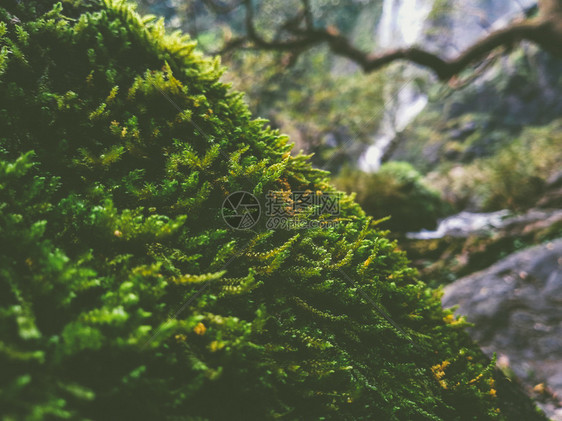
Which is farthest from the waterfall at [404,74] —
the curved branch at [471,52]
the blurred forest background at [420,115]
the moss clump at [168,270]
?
the moss clump at [168,270]

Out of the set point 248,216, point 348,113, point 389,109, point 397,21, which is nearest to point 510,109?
point 389,109

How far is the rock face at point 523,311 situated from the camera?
12.1ft

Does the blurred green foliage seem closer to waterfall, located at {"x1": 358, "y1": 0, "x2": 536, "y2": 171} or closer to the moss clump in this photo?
waterfall, located at {"x1": 358, "y1": 0, "x2": 536, "y2": 171}

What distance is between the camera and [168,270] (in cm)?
118

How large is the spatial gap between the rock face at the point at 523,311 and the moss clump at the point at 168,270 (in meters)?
2.60

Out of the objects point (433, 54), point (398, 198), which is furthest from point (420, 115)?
point (398, 198)

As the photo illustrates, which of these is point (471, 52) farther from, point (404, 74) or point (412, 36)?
point (412, 36)

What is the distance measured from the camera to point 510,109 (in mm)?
16312

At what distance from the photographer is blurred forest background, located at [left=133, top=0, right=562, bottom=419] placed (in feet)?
14.7

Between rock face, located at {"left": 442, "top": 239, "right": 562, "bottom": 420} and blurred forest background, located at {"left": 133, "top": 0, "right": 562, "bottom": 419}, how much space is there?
2 cm

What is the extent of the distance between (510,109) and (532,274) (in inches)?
641

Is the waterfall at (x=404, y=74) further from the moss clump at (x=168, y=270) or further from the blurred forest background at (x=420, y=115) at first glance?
the moss clump at (x=168, y=270)

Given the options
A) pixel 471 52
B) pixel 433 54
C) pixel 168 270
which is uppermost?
pixel 433 54

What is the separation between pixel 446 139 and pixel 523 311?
1565 cm
